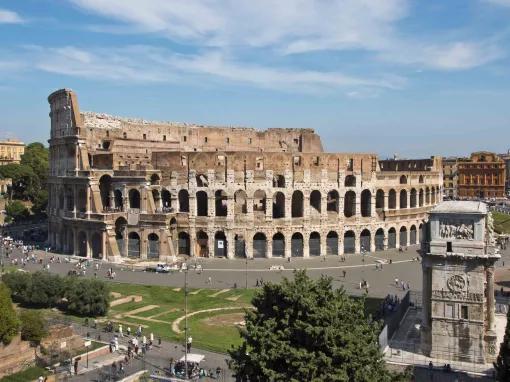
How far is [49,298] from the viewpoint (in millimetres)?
36969

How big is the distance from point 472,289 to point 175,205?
37520mm

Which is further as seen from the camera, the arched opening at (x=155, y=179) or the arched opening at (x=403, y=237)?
the arched opening at (x=403, y=237)

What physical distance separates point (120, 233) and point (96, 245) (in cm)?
276

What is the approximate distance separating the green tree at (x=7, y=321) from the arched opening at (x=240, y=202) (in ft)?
111

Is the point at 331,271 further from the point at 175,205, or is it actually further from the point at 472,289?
the point at 472,289

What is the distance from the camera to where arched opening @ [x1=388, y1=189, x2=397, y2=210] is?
216 feet

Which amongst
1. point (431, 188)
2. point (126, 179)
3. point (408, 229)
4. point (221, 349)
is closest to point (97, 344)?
point (221, 349)

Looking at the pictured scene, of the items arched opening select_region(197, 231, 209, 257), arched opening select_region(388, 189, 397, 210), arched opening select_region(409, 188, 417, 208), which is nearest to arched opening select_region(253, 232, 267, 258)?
arched opening select_region(197, 231, 209, 257)

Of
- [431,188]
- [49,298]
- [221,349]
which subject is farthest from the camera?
[431,188]

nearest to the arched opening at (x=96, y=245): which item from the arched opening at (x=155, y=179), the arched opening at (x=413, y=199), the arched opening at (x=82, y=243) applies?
the arched opening at (x=82, y=243)

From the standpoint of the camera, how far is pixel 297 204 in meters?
62.9

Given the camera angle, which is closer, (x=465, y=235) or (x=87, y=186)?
(x=465, y=235)

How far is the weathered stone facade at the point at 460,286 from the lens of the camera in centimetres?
2730

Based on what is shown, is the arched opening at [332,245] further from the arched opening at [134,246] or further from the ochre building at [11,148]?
the ochre building at [11,148]
